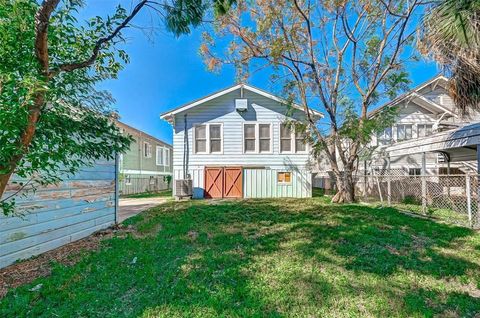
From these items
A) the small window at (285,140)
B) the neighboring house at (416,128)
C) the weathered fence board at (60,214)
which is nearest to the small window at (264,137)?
the small window at (285,140)

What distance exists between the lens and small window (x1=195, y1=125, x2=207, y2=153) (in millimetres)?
13242

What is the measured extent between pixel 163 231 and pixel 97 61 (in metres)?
3.87

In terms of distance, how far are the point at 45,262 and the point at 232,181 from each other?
936 centimetres

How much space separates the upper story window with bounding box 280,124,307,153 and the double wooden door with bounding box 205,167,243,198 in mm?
2540

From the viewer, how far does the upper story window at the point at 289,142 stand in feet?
43.0

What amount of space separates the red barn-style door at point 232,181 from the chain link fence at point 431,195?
18.0 ft

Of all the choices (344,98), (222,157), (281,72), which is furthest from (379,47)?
(222,157)

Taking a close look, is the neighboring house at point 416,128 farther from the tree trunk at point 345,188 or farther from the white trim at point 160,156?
the white trim at point 160,156

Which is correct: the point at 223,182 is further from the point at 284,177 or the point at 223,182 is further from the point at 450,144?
the point at 450,144

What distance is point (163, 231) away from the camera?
19.9 feet

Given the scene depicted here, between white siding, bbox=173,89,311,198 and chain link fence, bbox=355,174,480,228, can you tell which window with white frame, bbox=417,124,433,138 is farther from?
white siding, bbox=173,89,311,198

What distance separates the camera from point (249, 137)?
13.2m

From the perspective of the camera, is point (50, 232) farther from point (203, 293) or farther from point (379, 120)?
point (379, 120)

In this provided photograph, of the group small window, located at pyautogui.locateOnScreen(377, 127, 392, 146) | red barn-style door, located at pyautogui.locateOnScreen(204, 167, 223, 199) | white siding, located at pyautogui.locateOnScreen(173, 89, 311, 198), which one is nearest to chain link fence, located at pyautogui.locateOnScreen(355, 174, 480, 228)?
small window, located at pyautogui.locateOnScreen(377, 127, 392, 146)
